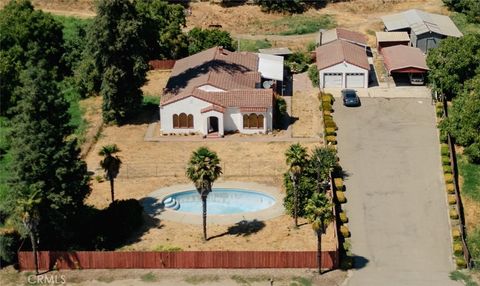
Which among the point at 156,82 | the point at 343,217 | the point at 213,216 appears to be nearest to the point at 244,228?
the point at 213,216

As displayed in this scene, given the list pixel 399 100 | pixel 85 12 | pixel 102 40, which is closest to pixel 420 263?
pixel 399 100

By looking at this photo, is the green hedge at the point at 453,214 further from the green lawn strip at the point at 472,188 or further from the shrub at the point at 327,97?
the shrub at the point at 327,97

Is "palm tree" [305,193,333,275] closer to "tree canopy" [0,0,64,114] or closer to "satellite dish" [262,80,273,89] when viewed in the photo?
"satellite dish" [262,80,273,89]

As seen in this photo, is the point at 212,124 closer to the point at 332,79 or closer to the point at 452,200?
the point at 332,79

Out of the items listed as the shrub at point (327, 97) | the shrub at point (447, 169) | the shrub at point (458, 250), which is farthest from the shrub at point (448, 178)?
the shrub at point (327, 97)

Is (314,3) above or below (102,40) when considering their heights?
above

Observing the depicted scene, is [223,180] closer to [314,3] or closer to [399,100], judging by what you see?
[399,100]
